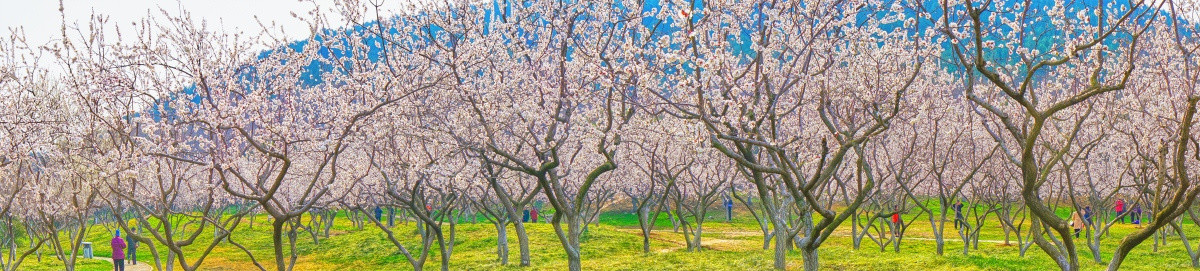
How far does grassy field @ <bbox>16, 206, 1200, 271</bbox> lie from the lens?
23.9 m

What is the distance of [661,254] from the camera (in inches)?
1222

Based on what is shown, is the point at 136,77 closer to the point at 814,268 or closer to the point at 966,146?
the point at 814,268

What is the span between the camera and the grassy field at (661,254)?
23.9m

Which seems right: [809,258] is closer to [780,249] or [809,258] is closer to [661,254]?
[780,249]

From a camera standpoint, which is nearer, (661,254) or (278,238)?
(278,238)

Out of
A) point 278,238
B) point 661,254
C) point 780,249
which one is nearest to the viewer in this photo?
point 278,238

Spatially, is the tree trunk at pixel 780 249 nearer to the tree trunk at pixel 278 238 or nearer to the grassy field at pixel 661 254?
the grassy field at pixel 661 254

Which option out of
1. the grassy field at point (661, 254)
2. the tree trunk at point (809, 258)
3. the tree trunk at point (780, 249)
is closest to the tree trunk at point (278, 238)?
the tree trunk at point (809, 258)

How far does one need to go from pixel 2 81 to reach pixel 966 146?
1075 inches

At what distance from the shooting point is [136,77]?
1397 cm

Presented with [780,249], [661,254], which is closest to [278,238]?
[780,249]

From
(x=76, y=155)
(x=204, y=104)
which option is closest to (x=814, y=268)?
(x=204, y=104)

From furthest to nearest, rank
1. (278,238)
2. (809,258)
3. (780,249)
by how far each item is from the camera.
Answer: (780,249) < (278,238) < (809,258)

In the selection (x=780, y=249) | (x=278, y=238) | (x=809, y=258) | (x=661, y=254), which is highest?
(x=278, y=238)
